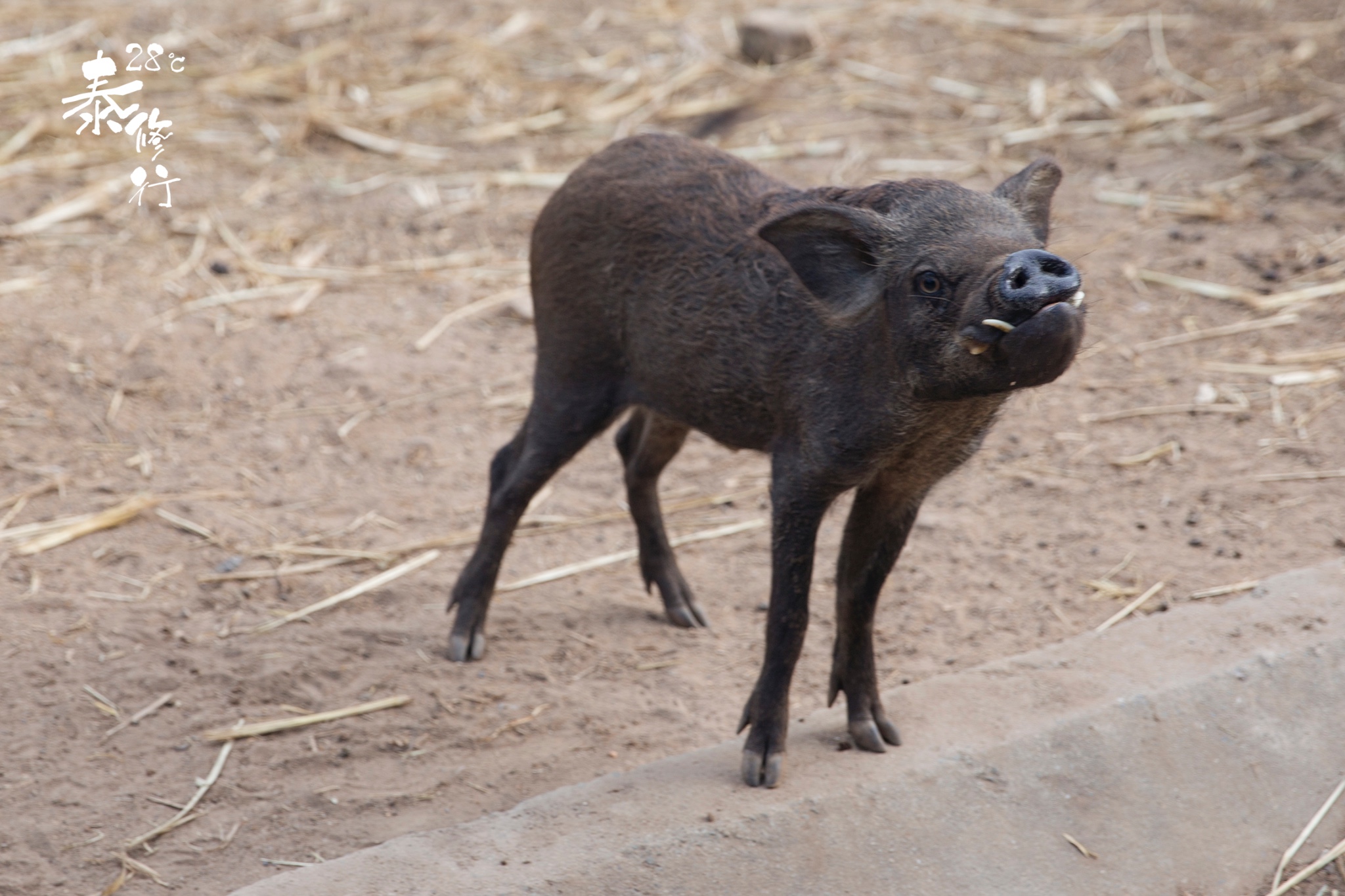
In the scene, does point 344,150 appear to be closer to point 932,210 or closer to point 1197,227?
point 1197,227

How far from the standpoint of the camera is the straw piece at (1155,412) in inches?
224

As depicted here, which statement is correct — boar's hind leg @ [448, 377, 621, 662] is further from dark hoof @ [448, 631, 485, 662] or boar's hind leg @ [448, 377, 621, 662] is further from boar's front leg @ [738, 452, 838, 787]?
boar's front leg @ [738, 452, 838, 787]

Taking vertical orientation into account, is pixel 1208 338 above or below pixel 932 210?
below

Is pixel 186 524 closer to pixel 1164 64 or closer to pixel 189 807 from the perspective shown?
pixel 189 807

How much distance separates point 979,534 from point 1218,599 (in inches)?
37.3

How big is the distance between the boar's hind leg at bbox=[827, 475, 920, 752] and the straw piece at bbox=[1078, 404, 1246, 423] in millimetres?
2377

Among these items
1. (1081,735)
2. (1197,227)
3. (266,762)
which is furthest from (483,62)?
(1081,735)

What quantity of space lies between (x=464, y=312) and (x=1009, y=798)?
4126mm

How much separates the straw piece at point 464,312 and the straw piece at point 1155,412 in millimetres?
2874

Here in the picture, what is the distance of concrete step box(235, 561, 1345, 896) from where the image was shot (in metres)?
→ 3.15

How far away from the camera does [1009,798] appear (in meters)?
3.47

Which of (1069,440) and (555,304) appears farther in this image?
(1069,440)

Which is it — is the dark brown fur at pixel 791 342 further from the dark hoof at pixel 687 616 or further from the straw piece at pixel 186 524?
the straw piece at pixel 186 524

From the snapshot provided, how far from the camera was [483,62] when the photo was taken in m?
9.49
